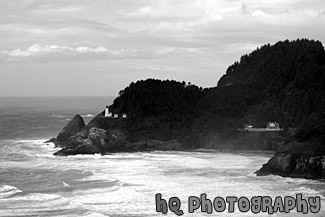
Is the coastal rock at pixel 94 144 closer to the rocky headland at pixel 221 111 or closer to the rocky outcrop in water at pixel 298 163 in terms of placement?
the rocky headland at pixel 221 111

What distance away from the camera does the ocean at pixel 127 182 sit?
5522 centimetres

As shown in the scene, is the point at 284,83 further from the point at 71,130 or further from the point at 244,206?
the point at 244,206

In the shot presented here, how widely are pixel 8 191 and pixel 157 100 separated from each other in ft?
204

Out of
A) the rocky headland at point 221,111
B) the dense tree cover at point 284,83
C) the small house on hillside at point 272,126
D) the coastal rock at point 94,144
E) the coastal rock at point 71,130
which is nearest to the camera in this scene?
the coastal rock at point 94,144

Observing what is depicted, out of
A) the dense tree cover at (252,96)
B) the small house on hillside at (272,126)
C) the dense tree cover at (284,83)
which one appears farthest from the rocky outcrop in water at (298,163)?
the dense tree cover at (252,96)

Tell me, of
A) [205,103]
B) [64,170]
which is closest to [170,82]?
[205,103]

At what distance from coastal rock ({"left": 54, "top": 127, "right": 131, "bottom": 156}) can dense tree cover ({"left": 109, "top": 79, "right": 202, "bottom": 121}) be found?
48.8ft

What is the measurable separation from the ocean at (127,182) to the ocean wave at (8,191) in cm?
10

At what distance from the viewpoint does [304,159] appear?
7181 centimetres

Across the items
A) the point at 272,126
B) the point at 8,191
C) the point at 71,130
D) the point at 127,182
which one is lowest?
the point at 8,191

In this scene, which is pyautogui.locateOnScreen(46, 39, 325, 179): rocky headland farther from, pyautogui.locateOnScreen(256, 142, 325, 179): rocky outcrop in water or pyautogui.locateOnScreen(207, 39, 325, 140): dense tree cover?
pyautogui.locateOnScreen(256, 142, 325, 179): rocky outcrop in water

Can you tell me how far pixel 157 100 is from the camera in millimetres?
122812

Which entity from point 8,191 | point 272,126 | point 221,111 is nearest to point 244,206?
point 8,191

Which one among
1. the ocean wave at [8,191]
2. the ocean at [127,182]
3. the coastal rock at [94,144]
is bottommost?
the ocean wave at [8,191]
